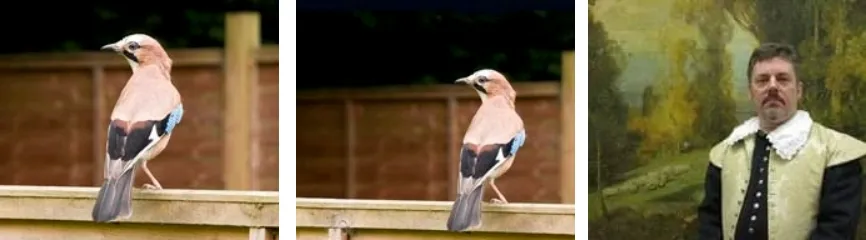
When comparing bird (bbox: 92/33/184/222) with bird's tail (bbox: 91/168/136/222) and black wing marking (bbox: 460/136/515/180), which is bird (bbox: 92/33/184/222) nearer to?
bird's tail (bbox: 91/168/136/222)

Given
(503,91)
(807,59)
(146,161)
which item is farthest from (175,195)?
(807,59)

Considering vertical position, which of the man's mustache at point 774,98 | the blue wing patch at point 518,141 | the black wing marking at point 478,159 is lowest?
the black wing marking at point 478,159

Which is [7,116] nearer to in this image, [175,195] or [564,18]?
[175,195]

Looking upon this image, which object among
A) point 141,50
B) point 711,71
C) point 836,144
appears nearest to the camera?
point 836,144

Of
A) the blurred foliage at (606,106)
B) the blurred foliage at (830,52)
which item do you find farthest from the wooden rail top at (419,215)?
the blurred foliage at (830,52)

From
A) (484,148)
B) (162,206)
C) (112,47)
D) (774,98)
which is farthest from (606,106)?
(112,47)

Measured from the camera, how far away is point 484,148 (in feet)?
20.8

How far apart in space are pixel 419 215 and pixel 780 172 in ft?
4.05

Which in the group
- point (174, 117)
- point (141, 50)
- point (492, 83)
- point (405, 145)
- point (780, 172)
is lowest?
point (780, 172)

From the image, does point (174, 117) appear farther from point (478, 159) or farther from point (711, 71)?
point (711, 71)

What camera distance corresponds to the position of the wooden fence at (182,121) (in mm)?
6309

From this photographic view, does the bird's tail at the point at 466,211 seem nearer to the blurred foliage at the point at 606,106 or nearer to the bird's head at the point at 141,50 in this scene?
the blurred foliage at the point at 606,106

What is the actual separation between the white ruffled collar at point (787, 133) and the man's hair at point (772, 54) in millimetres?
152

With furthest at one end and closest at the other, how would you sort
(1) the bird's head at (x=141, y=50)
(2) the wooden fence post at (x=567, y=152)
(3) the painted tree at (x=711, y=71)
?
(1) the bird's head at (x=141, y=50)
(2) the wooden fence post at (x=567, y=152)
(3) the painted tree at (x=711, y=71)
